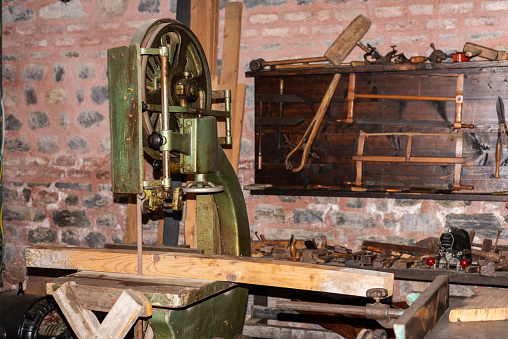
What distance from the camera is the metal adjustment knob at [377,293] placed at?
2.16 meters

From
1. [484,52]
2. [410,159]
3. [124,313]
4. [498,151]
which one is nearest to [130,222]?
[410,159]

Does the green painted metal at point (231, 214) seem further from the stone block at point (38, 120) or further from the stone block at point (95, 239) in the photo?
the stone block at point (38, 120)

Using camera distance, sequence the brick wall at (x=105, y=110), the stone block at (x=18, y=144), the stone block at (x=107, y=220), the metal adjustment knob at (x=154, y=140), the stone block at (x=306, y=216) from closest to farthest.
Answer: the metal adjustment knob at (x=154, y=140)
the brick wall at (x=105, y=110)
the stone block at (x=306, y=216)
the stone block at (x=107, y=220)
the stone block at (x=18, y=144)

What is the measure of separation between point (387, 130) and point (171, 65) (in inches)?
85.3

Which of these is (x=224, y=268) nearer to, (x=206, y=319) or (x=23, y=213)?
(x=206, y=319)

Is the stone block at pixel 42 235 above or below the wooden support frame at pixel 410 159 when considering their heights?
below

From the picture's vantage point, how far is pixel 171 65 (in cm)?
281

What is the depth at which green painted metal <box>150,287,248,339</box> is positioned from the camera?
93.6 inches

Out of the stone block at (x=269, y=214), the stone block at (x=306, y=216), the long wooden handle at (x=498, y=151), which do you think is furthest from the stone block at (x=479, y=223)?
the stone block at (x=269, y=214)

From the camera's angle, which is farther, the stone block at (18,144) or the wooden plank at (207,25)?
the stone block at (18,144)

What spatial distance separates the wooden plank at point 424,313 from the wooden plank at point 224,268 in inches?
8.9

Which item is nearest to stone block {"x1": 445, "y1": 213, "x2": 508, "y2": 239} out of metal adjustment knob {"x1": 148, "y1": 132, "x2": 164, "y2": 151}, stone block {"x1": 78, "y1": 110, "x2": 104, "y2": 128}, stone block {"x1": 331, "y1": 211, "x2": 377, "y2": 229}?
stone block {"x1": 331, "y1": 211, "x2": 377, "y2": 229}

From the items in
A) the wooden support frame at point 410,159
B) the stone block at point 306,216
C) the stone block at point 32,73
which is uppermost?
the stone block at point 32,73

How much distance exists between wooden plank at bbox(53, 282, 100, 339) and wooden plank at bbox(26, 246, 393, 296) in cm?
34
